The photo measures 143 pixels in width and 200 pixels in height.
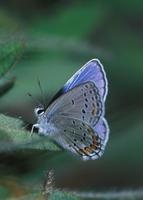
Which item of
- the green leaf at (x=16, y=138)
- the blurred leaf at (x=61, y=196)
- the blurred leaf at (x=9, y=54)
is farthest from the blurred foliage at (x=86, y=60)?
the blurred leaf at (x=61, y=196)

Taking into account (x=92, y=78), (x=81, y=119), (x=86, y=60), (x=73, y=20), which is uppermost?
(x=92, y=78)

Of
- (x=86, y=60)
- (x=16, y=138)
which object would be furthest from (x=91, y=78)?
(x=86, y=60)

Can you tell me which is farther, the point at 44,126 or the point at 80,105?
the point at 80,105

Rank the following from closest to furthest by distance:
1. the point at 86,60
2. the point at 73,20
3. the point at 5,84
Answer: the point at 5,84 → the point at 86,60 → the point at 73,20

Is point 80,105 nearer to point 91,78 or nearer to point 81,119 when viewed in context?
point 81,119

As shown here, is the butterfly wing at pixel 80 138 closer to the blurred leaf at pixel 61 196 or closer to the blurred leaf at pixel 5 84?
the blurred leaf at pixel 5 84

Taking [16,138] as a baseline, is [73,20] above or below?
below

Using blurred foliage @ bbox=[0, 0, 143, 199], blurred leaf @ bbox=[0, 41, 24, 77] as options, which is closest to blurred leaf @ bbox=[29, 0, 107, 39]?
blurred foliage @ bbox=[0, 0, 143, 199]
